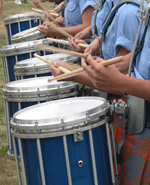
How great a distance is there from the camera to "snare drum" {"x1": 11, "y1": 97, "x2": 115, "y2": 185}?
1570 millimetres

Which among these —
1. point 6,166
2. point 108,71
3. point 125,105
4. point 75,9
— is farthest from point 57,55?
point 108,71

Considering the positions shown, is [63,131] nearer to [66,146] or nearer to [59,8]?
[66,146]

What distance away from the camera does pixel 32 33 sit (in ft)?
12.5

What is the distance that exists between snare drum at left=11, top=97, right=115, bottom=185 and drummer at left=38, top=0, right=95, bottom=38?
Result: 1445 millimetres

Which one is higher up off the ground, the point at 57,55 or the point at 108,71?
the point at 108,71

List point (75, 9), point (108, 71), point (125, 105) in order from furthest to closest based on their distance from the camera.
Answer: point (75, 9) < point (125, 105) < point (108, 71)

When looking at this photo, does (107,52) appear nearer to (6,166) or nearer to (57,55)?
(57,55)

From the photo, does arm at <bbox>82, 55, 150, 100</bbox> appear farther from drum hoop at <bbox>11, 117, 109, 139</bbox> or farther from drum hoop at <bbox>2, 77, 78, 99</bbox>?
drum hoop at <bbox>2, 77, 78, 99</bbox>

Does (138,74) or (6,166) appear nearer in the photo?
(138,74)

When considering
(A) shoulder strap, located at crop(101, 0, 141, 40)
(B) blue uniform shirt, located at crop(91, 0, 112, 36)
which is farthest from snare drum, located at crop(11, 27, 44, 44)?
(A) shoulder strap, located at crop(101, 0, 141, 40)

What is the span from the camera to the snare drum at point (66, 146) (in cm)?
157

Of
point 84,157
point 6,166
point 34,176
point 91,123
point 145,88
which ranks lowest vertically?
point 6,166

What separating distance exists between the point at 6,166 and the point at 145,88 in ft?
6.30

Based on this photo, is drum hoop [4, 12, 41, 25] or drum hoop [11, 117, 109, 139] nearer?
drum hoop [11, 117, 109, 139]
